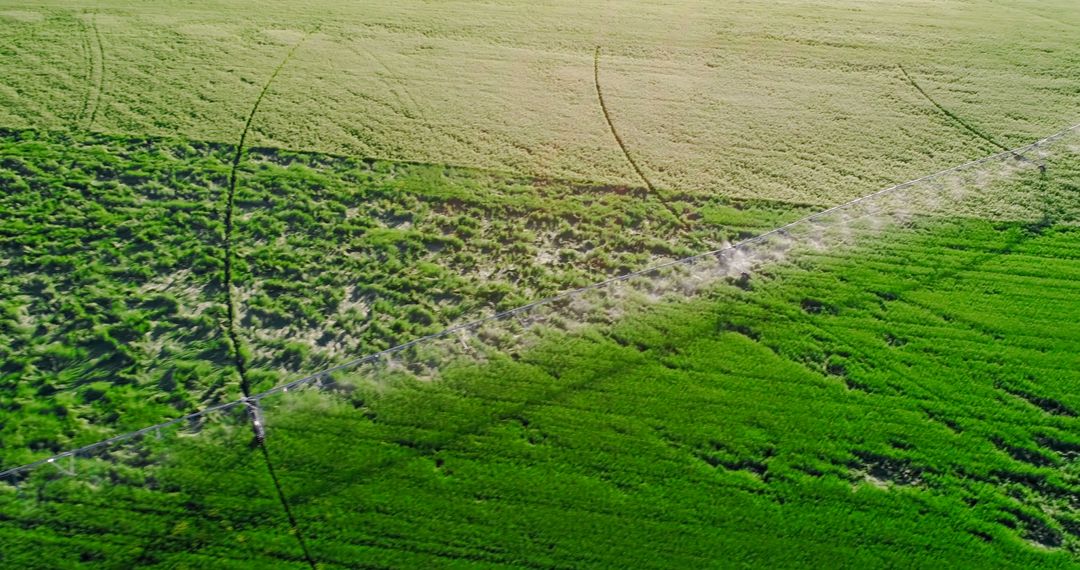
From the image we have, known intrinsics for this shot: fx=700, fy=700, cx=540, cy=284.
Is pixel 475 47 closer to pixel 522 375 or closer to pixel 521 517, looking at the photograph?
pixel 522 375

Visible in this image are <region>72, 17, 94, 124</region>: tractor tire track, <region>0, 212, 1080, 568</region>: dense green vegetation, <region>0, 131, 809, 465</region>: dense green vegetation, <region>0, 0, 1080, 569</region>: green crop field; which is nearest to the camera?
<region>0, 212, 1080, 568</region>: dense green vegetation

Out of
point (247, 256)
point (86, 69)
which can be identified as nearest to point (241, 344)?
point (247, 256)

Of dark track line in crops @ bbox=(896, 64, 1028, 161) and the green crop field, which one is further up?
dark track line in crops @ bbox=(896, 64, 1028, 161)

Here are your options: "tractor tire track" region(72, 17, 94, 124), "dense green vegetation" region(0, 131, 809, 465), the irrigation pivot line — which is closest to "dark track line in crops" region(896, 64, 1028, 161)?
the irrigation pivot line

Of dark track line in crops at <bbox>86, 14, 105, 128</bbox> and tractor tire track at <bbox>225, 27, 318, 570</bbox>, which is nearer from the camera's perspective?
tractor tire track at <bbox>225, 27, 318, 570</bbox>

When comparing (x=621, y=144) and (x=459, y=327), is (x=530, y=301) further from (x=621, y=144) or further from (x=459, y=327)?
(x=621, y=144)

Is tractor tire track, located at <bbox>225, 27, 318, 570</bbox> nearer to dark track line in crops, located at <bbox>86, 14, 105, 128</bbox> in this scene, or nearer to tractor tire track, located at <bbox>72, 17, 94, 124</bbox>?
dark track line in crops, located at <bbox>86, 14, 105, 128</bbox>
